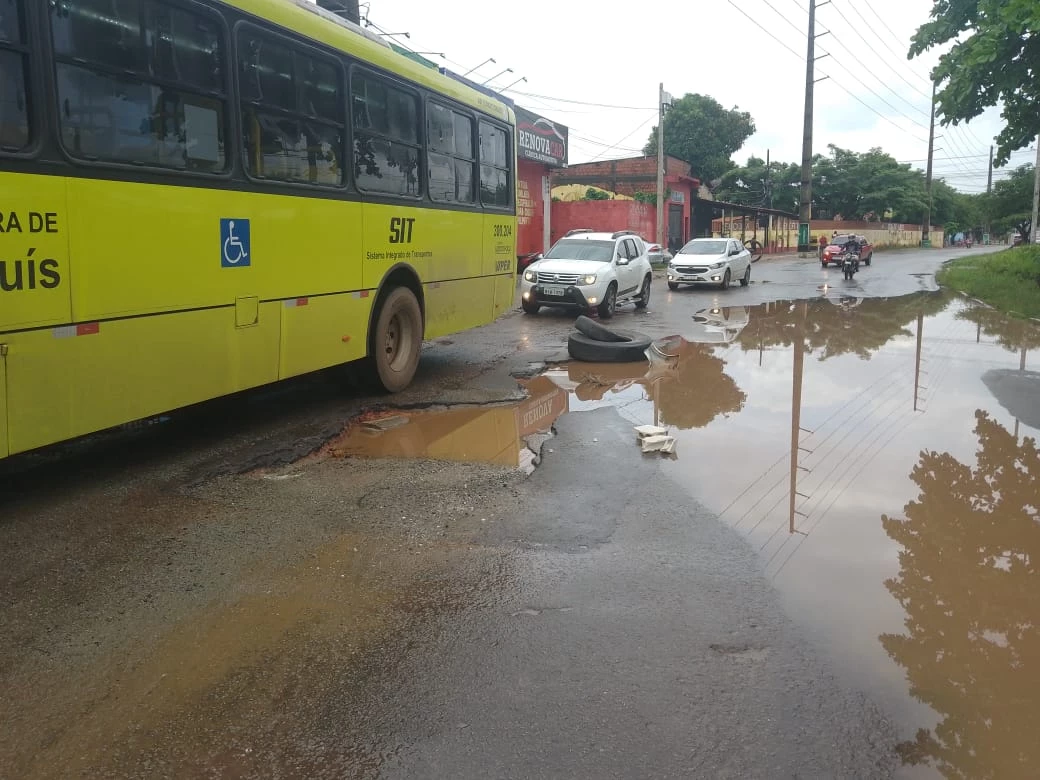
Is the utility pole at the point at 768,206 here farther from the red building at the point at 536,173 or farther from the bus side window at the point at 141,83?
the bus side window at the point at 141,83

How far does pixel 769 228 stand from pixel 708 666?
61.4 metres

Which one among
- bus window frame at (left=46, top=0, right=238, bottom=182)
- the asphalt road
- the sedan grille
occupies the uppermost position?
bus window frame at (left=46, top=0, right=238, bottom=182)

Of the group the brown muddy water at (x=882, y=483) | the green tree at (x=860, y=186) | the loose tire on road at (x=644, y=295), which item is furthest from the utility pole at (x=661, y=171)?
the green tree at (x=860, y=186)

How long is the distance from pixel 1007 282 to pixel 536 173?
17.3 m

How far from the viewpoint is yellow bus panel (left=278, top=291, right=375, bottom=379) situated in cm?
714

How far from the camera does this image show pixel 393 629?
12.6 feet

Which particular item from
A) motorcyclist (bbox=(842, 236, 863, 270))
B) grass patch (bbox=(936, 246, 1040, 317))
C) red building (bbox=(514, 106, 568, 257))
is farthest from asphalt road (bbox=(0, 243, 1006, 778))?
motorcyclist (bbox=(842, 236, 863, 270))

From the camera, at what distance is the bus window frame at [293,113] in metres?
6.33

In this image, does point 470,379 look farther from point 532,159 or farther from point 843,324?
point 532,159

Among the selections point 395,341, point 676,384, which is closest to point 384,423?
point 395,341

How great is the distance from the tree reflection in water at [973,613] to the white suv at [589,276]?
10.8m

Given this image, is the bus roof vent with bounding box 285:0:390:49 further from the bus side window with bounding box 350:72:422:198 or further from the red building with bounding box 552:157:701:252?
the red building with bounding box 552:157:701:252

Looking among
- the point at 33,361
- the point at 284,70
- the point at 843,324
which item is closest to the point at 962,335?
the point at 843,324

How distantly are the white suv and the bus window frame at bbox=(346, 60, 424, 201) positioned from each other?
7660 millimetres
